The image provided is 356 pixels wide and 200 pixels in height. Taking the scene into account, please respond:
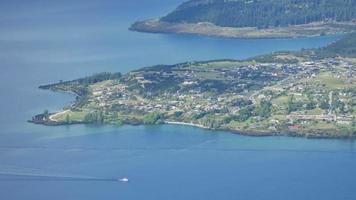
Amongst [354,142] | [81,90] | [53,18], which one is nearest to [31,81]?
[81,90]

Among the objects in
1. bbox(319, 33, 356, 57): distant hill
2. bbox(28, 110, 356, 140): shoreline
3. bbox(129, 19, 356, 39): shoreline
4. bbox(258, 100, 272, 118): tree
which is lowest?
bbox(28, 110, 356, 140): shoreline

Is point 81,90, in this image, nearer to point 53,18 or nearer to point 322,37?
point 322,37

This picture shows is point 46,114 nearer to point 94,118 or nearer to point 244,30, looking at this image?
point 94,118

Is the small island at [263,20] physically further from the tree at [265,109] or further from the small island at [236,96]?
the tree at [265,109]

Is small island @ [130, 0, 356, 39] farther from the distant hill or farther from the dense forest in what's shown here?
the distant hill

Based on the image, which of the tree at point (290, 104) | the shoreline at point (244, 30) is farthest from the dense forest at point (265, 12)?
the tree at point (290, 104)

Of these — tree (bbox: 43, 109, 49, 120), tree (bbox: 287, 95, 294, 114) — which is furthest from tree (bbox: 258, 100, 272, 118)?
tree (bbox: 43, 109, 49, 120)
